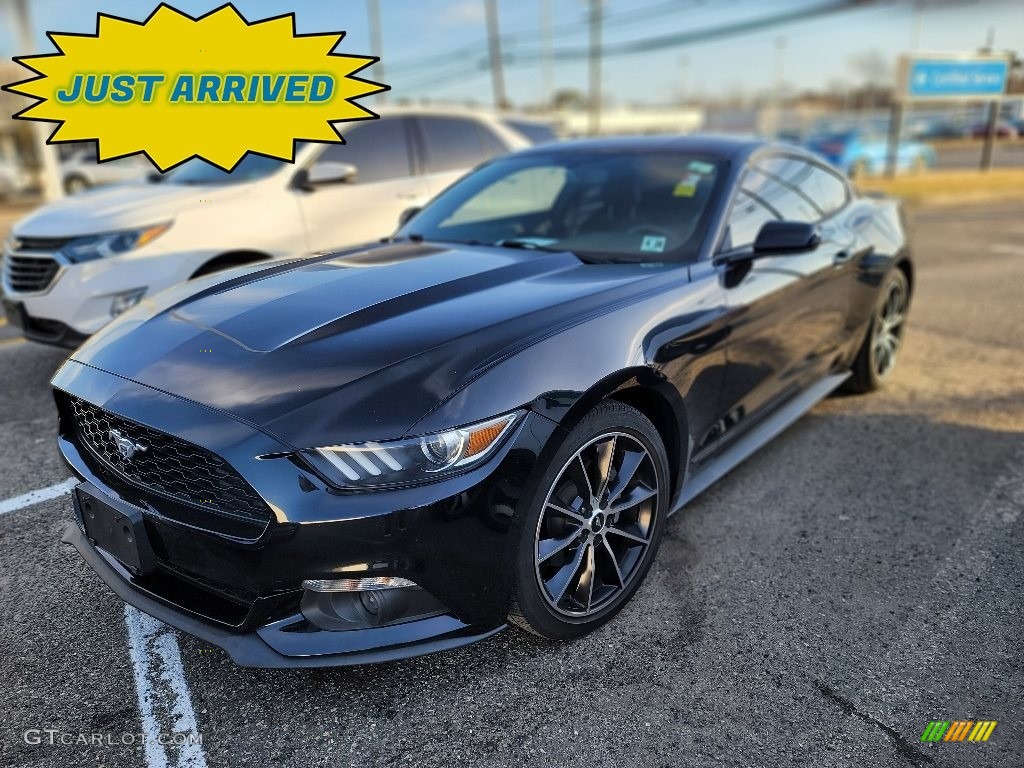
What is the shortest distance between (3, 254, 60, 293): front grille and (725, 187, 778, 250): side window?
375cm

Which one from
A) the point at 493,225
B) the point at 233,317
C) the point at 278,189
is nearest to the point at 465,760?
the point at 233,317

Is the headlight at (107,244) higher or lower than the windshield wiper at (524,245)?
lower

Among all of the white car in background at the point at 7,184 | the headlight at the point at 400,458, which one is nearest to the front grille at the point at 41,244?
the headlight at the point at 400,458

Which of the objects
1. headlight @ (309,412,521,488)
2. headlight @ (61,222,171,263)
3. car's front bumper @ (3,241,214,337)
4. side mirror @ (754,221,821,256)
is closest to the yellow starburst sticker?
headlight @ (61,222,171,263)

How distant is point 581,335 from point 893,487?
78.9 inches

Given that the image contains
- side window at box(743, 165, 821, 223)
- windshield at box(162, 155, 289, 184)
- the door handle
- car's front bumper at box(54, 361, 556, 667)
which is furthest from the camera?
windshield at box(162, 155, 289, 184)

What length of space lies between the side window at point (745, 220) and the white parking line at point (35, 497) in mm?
2968

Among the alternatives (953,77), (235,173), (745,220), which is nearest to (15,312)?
(235,173)

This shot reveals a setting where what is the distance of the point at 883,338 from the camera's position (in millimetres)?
4801

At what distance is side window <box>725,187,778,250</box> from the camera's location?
3.30 meters

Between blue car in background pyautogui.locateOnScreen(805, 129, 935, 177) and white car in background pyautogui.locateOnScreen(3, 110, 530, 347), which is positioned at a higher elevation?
white car in background pyautogui.locateOnScreen(3, 110, 530, 347)

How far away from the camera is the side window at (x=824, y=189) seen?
164 inches

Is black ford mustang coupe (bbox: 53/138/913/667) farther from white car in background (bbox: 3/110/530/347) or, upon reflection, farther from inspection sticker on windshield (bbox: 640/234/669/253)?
white car in background (bbox: 3/110/530/347)

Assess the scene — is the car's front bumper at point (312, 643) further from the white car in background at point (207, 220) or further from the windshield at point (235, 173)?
the windshield at point (235, 173)
